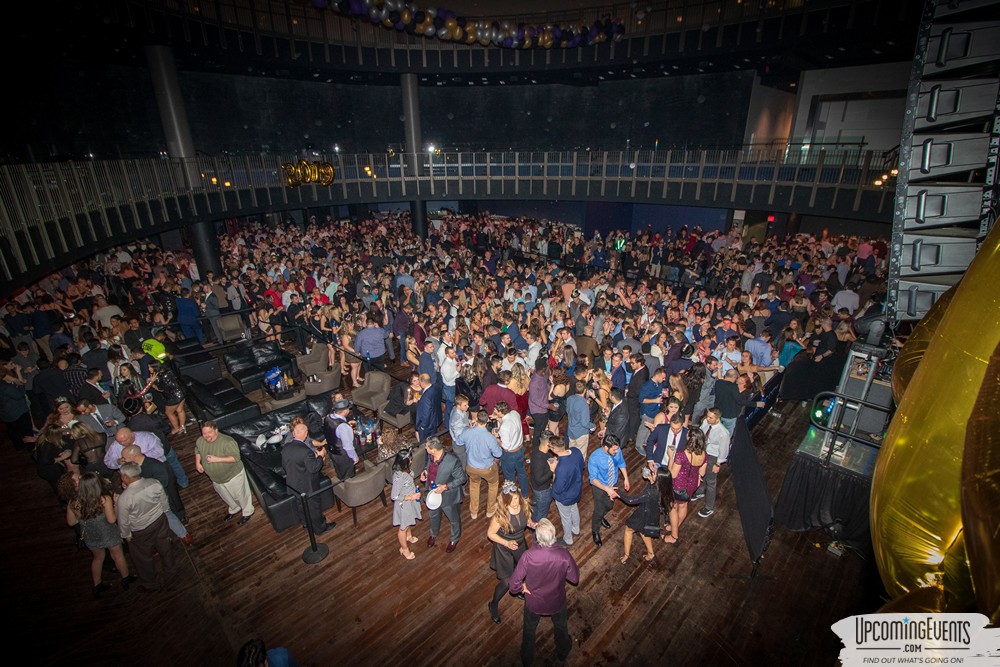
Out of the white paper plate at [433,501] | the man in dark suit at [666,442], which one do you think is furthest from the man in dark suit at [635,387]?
the white paper plate at [433,501]

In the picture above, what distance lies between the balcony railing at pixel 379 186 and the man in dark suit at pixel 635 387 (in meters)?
8.60

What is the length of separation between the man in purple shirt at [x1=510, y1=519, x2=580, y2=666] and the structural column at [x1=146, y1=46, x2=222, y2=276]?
13.4 meters

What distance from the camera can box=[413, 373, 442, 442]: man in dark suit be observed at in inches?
237

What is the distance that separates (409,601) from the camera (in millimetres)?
4613

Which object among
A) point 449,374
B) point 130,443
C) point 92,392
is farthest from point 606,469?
point 92,392

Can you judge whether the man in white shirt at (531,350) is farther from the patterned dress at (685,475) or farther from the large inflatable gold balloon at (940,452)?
the large inflatable gold balloon at (940,452)

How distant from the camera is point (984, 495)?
4.23 feet

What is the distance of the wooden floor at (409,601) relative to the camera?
4.18m

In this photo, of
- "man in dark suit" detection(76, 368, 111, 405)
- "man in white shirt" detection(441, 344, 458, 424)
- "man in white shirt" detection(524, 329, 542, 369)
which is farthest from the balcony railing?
"man in white shirt" detection(524, 329, 542, 369)

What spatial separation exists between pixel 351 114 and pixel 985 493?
24959 millimetres

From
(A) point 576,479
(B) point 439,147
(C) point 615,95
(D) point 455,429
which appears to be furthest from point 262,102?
(A) point 576,479

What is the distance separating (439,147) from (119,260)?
48.0ft

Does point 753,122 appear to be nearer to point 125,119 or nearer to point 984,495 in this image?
point 984,495

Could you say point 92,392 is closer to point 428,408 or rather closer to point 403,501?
point 428,408
